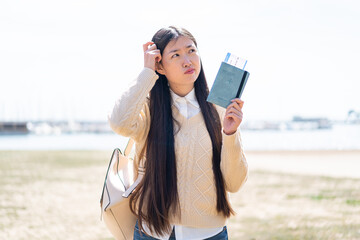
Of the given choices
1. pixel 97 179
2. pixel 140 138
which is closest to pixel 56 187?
pixel 97 179

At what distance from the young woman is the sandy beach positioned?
3.26 meters

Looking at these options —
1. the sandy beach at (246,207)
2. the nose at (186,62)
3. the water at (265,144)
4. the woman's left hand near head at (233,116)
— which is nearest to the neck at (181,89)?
the nose at (186,62)

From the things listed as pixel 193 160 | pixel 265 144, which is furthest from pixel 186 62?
pixel 265 144

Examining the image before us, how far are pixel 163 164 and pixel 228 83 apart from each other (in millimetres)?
426

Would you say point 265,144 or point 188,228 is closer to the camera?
point 188,228

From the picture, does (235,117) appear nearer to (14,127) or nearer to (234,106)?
(234,106)

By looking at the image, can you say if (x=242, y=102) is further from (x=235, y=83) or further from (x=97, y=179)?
(x=97, y=179)

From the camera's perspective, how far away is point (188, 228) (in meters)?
1.89

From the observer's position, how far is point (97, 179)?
10.5 metres

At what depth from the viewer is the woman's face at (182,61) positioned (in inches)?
77.0

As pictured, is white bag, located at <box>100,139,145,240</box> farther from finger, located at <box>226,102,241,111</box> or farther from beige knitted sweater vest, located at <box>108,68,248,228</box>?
finger, located at <box>226,102,241,111</box>

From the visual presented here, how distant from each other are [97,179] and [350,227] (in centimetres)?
643

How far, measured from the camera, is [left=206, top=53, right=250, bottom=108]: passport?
1.84 m

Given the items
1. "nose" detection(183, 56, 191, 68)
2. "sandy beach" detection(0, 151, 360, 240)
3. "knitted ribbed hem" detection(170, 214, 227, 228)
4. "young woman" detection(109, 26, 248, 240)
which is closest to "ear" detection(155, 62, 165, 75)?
"young woman" detection(109, 26, 248, 240)
